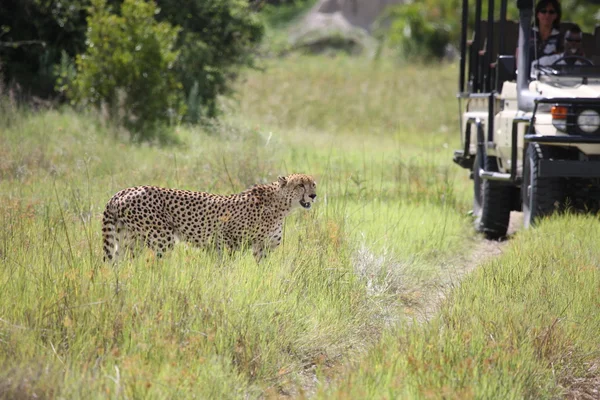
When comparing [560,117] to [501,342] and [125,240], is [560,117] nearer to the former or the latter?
[501,342]

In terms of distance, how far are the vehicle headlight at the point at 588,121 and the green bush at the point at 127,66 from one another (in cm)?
788

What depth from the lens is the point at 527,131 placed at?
9.19m

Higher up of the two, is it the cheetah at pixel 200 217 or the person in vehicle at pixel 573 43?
the person in vehicle at pixel 573 43

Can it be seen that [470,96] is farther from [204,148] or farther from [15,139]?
[15,139]

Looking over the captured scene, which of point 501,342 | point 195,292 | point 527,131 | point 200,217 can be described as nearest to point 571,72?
point 527,131

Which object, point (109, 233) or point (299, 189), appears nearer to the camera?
point (109, 233)

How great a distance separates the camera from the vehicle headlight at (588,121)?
873 centimetres

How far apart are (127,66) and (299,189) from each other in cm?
903

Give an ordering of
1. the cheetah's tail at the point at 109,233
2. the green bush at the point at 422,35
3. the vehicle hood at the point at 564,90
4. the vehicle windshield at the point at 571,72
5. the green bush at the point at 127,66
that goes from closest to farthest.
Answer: the cheetah's tail at the point at 109,233
the vehicle hood at the point at 564,90
the vehicle windshield at the point at 571,72
the green bush at the point at 127,66
the green bush at the point at 422,35

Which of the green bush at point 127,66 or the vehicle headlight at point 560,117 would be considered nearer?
the vehicle headlight at point 560,117

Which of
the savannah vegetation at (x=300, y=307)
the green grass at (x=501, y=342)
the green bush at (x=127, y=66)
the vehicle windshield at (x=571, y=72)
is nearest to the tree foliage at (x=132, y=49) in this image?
the green bush at (x=127, y=66)

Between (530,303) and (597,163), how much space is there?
2.78 metres

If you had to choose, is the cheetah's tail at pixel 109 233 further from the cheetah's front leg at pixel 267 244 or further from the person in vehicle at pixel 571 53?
the person in vehicle at pixel 571 53

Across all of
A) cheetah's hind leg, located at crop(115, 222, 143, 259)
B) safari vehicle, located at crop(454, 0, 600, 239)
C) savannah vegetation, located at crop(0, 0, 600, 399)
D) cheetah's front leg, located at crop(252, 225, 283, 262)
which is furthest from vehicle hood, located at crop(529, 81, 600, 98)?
cheetah's hind leg, located at crop(115, 222, 143, 259)
